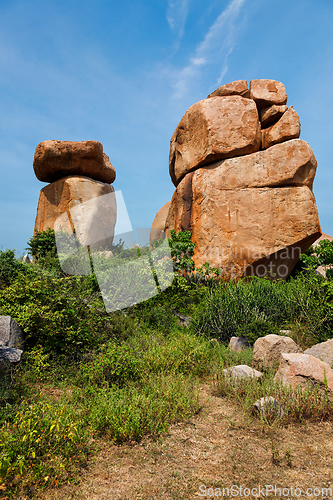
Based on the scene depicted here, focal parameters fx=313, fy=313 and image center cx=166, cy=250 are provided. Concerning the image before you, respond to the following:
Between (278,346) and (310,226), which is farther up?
(310,226)

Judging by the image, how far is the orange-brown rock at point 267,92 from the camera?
33.6 feet

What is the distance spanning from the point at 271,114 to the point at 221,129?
1.94m

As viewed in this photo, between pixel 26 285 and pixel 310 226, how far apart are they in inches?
303

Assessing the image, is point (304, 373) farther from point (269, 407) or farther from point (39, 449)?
point (39, 449)

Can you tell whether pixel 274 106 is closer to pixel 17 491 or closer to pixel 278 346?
pixel 278 346

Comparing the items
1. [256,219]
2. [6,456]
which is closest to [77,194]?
[256,219]

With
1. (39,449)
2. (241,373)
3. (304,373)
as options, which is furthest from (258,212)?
(39,449)

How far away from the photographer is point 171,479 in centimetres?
269

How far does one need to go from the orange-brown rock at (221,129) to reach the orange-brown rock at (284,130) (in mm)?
320

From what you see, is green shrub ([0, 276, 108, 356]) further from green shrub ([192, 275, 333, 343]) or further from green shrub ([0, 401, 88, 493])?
green shrub ([192, 275, 333, 343])

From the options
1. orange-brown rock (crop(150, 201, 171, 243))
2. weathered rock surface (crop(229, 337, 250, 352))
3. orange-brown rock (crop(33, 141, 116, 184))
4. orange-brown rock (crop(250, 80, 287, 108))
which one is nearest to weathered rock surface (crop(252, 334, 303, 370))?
weathered rock surface (crop(229, 337, 250, 352))

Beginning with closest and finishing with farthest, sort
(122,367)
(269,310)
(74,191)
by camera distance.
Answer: (122,367)
(269,310)
(74,191)

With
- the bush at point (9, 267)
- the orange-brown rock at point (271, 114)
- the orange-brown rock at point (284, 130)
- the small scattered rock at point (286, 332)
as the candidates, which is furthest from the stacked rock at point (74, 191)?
the small scattered rock at point (286, 332)

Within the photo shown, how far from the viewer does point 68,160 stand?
13594mm
